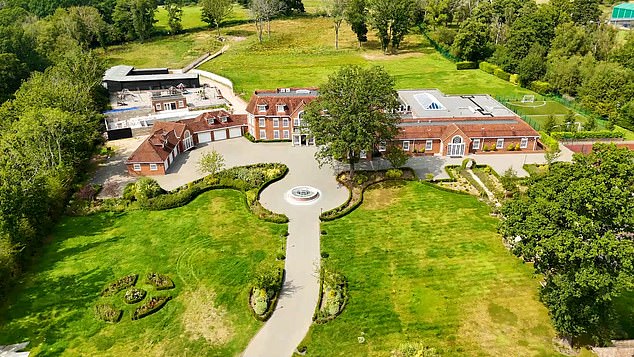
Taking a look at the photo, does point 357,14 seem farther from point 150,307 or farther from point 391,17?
point 150,307

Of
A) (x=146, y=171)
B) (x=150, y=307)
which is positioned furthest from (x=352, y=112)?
(x=150, y=307)

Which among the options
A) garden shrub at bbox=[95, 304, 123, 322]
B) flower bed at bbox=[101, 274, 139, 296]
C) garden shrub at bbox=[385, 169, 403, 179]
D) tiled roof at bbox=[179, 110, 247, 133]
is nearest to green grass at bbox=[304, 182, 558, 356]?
garden shrub at bbox=[385, 169, 403, 179]

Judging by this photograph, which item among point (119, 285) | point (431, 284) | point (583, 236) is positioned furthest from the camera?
point (119, 285)

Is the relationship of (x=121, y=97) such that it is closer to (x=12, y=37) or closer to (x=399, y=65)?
(x=12, y=37)

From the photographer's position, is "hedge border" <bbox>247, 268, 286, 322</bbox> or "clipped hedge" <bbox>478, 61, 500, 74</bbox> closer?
"hedge border" <bbox>247, 268, 286, 322</bbox>

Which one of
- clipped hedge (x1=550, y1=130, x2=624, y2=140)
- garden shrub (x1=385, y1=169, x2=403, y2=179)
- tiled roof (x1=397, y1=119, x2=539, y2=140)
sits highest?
tiled roof (x1=397, y1=119, x2=539, y2=140)

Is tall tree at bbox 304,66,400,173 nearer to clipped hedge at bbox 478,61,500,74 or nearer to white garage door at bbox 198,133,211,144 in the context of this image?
white garage door at bbox 198,133,211,144

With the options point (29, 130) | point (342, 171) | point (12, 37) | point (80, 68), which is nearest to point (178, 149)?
point (29, 130)
